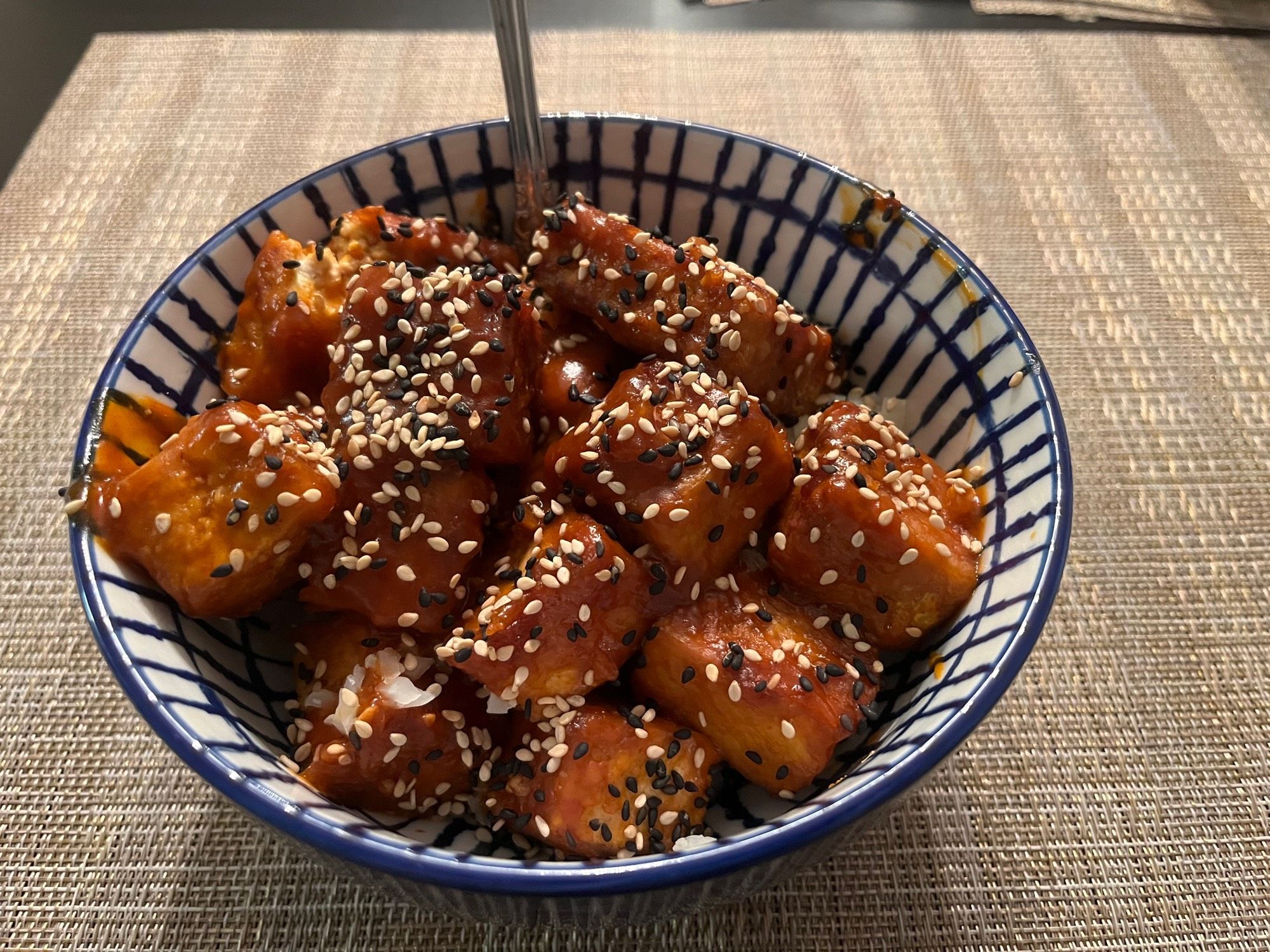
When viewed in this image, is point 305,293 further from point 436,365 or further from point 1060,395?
point 1060,395

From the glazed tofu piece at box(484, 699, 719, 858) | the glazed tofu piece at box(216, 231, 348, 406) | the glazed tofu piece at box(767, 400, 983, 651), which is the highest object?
the glazed tofu piece at box(767, 400, 983, 651)

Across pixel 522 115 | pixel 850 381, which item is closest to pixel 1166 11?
pixel 850 381

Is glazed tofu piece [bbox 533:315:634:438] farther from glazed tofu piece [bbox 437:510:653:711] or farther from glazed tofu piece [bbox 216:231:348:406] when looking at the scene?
glazed tofu piece [bbox 216:231:348:406]

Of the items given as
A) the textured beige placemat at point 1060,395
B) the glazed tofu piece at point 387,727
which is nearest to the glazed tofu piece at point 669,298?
the glazed tofu piece at point 387,727

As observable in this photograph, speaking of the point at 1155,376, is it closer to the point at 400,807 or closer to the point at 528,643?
the point at 528,643

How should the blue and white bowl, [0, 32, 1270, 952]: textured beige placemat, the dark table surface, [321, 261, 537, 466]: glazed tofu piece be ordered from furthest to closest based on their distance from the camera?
the dark table surface
[0, 32, 1270, 952]: textured beige placemat
[321, 261, 537, 466]: glazed tofu piece
the blue and white bowl

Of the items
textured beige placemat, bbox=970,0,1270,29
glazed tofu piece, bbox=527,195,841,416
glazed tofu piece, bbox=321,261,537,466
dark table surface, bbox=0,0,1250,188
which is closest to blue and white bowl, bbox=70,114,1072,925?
glazed tofu piece, bbox=527,195,841,416

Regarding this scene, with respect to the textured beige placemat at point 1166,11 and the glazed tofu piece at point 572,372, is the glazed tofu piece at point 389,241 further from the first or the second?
the textured beige placemat at point 1166,11
